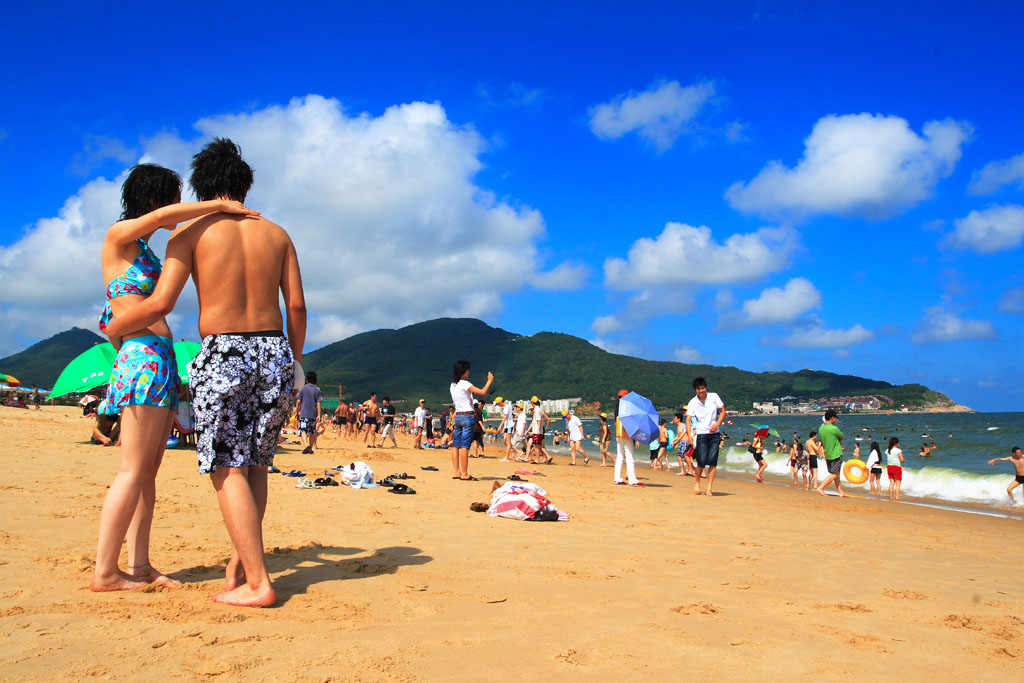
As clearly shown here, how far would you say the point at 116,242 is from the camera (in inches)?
130

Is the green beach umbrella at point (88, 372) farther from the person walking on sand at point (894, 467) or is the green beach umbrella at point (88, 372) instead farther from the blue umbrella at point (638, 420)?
the person walking on sand at point (894, 467)

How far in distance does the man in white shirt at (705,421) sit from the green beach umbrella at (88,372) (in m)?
9.00

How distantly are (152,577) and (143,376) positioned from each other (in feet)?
3.26

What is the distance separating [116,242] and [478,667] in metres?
2.60

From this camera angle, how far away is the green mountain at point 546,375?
12500 centimetres

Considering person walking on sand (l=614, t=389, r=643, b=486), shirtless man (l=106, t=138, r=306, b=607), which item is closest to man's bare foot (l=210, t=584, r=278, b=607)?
shirtless man (l=106, t=138, r=306, b=607)

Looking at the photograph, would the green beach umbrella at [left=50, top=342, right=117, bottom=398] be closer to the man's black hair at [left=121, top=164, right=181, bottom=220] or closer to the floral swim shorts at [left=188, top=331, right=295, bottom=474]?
the man's black hair at [left=121, top=164, right=181, bottom=220]

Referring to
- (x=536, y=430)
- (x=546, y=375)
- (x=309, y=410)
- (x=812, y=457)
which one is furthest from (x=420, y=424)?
(x=546, y=375)

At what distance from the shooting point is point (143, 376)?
3188mm

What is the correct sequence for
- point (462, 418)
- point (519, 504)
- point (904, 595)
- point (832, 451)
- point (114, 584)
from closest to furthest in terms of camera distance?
point (114, 584)
point (904, 595)
point (519, 504)
point (462, 418)
point (832, 451)

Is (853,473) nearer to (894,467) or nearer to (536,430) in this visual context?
(894,467)

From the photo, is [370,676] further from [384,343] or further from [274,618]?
[384,343]

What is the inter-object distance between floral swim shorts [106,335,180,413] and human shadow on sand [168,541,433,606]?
97 centimetres

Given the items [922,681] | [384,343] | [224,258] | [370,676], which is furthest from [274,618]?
[384,343]
